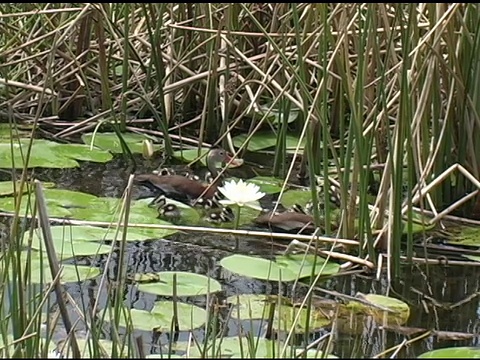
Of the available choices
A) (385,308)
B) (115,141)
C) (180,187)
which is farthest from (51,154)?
(385,308)

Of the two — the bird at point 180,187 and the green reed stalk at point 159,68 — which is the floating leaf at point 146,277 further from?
the green reed stalk at point 159,68

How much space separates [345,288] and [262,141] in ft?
4.04

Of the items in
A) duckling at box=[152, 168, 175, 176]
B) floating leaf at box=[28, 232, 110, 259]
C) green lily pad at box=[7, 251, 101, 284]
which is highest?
duckling at box=[152, 168, 175, 176]

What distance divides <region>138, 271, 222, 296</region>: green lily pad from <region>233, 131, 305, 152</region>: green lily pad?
3.90ft

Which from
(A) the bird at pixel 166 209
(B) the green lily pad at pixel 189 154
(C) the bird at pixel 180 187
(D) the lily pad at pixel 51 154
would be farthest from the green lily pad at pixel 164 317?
(B) the green lily pad at pixel 189 154

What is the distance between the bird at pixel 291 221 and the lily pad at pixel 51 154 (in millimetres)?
714

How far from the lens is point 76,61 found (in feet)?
9.76

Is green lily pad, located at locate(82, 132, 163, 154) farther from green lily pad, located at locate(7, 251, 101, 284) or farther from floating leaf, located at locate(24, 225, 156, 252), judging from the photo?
green lily pad, located at locate(7, 251, 101, 284)

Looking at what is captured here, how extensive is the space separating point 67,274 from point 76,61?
128 centimetres

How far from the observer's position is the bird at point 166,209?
231 centimetres

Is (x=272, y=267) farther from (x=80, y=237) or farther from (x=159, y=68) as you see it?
(x=159, y=68)

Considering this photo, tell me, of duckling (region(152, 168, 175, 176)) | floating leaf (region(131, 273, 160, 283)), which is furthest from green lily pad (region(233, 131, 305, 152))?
floating leaf (region(131, 273, 160, 283))

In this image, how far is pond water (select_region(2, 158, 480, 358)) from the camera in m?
1.71

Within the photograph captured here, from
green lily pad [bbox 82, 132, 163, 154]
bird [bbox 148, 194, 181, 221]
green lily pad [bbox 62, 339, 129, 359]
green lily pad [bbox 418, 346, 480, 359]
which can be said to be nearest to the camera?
green lily pad [bbox 62, 339, 129, 359]
